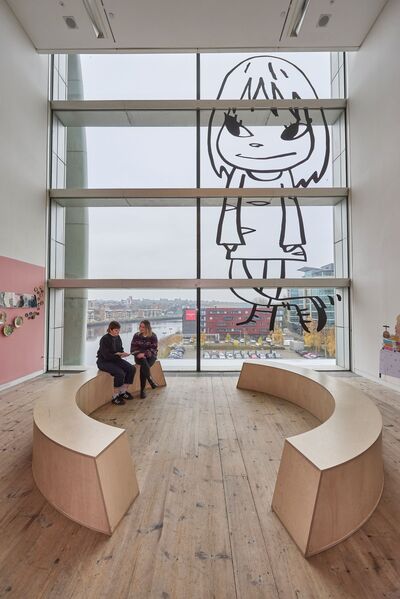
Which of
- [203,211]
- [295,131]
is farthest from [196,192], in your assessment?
[295,131]

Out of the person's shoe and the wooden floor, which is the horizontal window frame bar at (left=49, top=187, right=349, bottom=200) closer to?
the person's shoe

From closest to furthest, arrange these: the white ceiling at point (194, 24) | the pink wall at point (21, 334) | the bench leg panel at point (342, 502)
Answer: the bench leg panel at point (342, 502), the pink wall at point (21, 334), the white ceiling at point (194, 24)

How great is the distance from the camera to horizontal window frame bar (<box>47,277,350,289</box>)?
272 inches

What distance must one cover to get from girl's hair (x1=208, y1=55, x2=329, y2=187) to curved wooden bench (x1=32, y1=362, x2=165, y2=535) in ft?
21.6

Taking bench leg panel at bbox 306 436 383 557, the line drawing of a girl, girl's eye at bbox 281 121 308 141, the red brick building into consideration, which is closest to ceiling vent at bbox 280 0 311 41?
the line drawing of a girl

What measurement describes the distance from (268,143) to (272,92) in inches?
48.7

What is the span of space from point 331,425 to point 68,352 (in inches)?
252

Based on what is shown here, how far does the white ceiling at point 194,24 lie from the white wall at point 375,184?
703 millimetres

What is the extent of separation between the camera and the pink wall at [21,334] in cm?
551

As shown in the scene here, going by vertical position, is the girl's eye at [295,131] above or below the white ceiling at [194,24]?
below

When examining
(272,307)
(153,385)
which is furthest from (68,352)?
(272,307)

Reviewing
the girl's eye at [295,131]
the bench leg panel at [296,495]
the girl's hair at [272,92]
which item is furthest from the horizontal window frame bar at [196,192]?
the bench leg panel at [296,495]

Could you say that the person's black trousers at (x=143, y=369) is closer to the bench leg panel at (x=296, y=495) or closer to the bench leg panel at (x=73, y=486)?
the bench leg panel at (x=73, y=486)

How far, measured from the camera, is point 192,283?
6.92 metres
